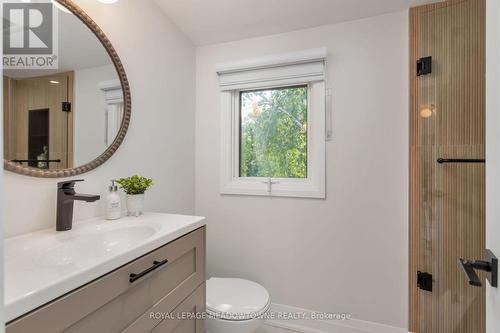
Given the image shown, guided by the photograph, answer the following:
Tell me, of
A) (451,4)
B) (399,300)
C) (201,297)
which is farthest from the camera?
(399,300)

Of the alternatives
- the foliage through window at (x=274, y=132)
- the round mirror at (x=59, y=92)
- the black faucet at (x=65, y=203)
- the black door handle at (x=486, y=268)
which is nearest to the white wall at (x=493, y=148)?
the black door handle at (x=486, y=268)

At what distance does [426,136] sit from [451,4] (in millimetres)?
773

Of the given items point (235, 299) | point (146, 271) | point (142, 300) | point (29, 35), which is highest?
point (29, 35)

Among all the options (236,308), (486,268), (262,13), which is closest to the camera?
(486,268)

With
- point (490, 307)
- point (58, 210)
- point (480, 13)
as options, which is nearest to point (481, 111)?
point (480, 13)

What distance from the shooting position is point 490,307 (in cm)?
71

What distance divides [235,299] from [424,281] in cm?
115

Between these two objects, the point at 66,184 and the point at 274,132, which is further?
the point at 274,132

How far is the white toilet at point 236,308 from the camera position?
1379mm

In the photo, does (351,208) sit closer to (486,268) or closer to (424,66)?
(424,66)

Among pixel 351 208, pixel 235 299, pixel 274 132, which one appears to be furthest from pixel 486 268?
pixel 274 132

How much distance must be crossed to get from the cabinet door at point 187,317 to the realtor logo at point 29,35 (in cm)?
116

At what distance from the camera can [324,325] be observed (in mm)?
1805

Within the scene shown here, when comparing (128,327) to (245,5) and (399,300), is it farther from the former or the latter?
(245,5)
